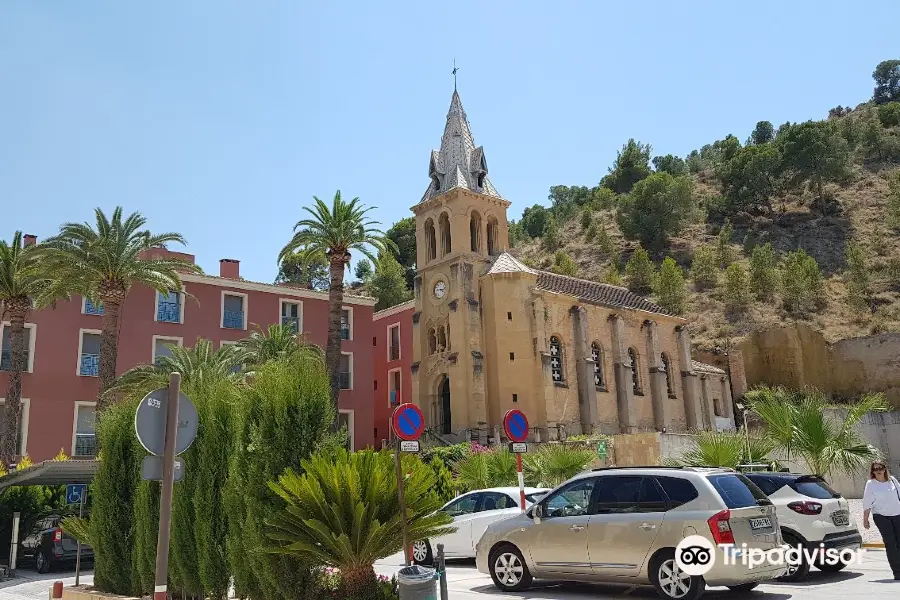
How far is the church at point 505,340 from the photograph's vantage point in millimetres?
41500

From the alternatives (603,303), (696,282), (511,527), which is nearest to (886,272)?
(696,282)

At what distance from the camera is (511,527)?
1143 cm

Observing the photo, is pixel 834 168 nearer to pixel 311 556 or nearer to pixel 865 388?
pixel 865 388

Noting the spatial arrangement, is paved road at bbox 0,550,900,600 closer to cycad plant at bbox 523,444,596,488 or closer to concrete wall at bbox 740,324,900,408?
cycad plant at bbox 523,444,596,488

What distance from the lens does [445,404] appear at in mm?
44219

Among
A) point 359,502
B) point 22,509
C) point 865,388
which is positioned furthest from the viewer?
point 865,388

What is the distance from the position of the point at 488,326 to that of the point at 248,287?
13.3m

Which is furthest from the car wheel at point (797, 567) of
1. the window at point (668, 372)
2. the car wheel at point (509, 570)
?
the window at point (668, 372)

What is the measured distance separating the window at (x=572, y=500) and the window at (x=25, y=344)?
29557 mm

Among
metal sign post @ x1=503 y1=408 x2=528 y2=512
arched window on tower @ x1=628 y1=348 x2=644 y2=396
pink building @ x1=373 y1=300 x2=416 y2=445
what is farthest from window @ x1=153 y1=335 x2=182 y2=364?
arched window on tower @ x1=628 y1=348 x2=644 y2=396

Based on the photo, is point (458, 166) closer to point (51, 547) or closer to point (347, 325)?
point (347, 325)

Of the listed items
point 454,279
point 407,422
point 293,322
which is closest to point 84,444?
point 293,322

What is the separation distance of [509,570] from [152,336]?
29038mm

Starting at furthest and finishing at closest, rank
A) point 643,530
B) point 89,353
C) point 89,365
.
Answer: point 89,353 → point 89,365 → point 643,530
